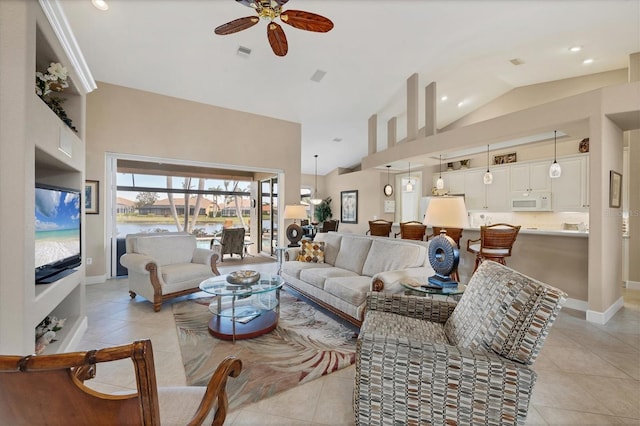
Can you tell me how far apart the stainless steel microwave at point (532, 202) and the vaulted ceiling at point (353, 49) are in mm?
2264

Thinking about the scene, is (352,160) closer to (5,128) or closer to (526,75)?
(526,75)

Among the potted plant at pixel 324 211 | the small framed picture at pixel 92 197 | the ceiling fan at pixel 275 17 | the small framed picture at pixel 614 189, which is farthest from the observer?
the potted plant at pixel 324 211

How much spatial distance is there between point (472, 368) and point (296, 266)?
8.88ft

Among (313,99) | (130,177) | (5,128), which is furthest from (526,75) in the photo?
(130,177)

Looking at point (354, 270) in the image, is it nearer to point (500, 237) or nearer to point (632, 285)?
point (500, 237)

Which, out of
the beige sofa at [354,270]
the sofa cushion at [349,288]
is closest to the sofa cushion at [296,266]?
the beige sofa at [354,270]

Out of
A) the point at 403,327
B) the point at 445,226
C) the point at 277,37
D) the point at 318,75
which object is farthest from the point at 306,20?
the point at 403,327

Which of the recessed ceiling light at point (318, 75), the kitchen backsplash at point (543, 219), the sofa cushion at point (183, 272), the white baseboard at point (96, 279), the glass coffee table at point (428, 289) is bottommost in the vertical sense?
the white baseboard at point (96, 279)

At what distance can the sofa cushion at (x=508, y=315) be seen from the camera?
1.17 metres

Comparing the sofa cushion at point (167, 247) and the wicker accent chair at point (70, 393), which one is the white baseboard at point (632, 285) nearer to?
the wicker accent chair at point (70, 393)

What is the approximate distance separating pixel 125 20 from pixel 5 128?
2719 mm

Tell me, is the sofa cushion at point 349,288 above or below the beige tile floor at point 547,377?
above

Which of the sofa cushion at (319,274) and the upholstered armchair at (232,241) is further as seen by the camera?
the upholstered armchair at (232,241)

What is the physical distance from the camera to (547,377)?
6.65ft
